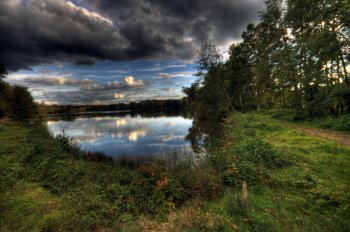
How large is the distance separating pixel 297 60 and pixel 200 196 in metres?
18.8

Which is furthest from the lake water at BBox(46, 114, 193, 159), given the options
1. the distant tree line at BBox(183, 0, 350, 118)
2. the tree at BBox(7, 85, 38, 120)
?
the tree at BBox(7, 85, 38, 120)

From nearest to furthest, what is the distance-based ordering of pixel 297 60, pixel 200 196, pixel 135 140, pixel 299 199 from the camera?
pixel 299 199, pixel 200 196, pixel 297 60, pixel 135 140

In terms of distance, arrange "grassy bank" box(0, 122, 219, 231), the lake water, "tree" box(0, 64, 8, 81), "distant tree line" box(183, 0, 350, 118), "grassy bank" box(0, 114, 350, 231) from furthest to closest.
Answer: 1. "tree" box(0, 64, 8, 81)
2. the lake water
3. "distant tree line" box(183, 0, 350, 118)
4. "grassy bank" box(0, 122, 219, 231)
5. "grassy bank" box(0, 114, 350, 231)

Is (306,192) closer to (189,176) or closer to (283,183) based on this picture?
(283,183)

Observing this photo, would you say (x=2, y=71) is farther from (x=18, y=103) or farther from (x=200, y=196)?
(x=200, y=196)

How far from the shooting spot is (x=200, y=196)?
577 cm

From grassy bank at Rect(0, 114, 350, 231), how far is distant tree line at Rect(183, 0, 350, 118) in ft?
30.0

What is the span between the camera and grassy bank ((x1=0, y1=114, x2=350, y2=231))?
4206 mm

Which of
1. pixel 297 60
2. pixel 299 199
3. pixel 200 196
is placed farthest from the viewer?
pixel 297 60

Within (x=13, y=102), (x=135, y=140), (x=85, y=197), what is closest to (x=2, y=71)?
(x=13, y=102)

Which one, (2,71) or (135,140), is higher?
(2,71)

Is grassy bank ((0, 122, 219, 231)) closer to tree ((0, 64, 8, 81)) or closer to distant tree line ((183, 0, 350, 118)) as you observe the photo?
distant tree line ((183, 0, 350, 118))

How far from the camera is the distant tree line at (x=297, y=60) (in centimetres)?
1335

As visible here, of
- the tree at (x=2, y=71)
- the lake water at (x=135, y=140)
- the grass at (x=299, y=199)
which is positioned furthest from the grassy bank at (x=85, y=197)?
the tree at (x=2, y=71)
